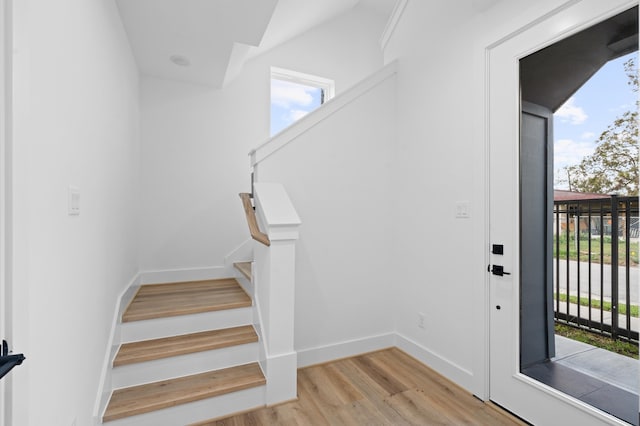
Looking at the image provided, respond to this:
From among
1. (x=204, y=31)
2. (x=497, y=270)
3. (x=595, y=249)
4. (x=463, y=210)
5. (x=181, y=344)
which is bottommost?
(x=181, y=344)

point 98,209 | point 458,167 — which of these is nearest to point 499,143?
point 458,167

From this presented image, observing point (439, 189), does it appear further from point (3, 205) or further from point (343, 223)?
point (3, 205)

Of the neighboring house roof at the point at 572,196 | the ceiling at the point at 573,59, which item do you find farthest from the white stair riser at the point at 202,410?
the ceiling at the point at 573,59

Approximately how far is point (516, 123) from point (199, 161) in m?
2.83

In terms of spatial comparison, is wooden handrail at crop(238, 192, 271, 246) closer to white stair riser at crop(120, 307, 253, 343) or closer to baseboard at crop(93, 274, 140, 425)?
white stair riser at crop(120, 307, 253, 343)

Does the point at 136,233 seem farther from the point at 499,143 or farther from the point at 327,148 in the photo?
the point at 499,143

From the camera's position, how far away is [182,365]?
1.99 metres

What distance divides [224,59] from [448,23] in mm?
1804

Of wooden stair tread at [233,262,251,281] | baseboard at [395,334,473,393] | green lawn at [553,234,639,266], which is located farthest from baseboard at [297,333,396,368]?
green lawn at [553,234,639,266]

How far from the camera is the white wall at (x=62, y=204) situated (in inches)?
33.4

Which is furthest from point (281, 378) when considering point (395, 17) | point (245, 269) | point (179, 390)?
point (395, 17)

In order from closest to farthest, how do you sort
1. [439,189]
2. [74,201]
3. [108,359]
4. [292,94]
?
[74,201] → [108,359] → [439,189] → [292,94]

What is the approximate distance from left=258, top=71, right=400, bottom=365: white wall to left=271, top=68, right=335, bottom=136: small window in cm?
125

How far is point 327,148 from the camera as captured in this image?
2.54 m
